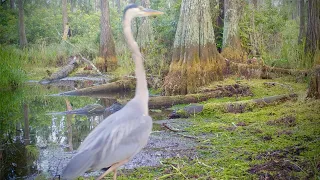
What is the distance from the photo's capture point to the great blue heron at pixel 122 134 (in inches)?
92.7

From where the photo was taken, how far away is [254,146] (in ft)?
15.6

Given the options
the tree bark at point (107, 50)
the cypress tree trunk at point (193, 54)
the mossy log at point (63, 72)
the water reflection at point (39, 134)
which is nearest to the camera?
the water reflection at point (39, 134)

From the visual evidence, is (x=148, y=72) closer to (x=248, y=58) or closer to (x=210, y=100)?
(x=248, y=58)

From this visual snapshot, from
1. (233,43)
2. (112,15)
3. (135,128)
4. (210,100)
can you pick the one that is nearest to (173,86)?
(210,100)

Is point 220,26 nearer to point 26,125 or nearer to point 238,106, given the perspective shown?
point 238,106

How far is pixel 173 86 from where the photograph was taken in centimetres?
851

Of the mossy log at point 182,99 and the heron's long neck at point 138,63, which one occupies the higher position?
the heron's long neck at point 138,63

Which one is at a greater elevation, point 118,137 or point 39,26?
point 39,26

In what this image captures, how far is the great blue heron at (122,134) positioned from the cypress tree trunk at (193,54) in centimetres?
591

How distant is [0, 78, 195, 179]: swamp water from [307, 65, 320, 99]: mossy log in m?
2.28

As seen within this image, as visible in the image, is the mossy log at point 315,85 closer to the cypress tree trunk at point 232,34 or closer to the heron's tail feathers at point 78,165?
the cypress tree trunk at point 232,34

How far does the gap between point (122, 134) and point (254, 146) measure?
270 cm

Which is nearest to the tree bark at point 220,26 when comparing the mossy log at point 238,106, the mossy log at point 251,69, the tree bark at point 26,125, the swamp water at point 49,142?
the mossy log at point 251,69

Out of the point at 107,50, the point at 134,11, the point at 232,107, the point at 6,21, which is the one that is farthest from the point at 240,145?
the point at 6,21
